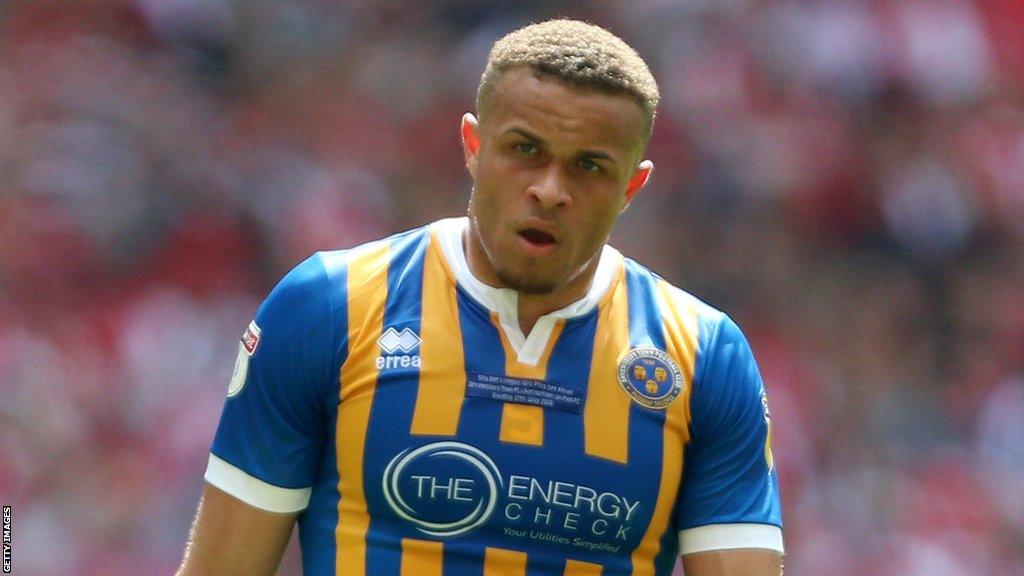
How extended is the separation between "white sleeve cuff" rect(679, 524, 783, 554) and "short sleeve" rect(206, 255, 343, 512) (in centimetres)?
72

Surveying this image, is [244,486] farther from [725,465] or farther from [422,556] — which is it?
[725,465]

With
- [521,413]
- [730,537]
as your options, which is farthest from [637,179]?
[730,537]

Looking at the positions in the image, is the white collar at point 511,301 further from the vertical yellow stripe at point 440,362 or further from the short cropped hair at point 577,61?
the short cropped hair at point 577,61

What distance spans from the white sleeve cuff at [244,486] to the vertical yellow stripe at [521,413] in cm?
42

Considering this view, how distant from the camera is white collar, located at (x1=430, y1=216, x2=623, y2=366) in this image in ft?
9.35

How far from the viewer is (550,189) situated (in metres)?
2.70

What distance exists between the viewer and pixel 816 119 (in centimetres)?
726

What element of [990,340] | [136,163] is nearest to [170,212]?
[136,163]

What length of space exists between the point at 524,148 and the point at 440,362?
0.42 m

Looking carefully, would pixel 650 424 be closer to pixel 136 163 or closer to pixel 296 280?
pixel 296 280

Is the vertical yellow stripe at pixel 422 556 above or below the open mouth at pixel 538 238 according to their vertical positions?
below

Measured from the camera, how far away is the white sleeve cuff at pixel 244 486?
2.78m
